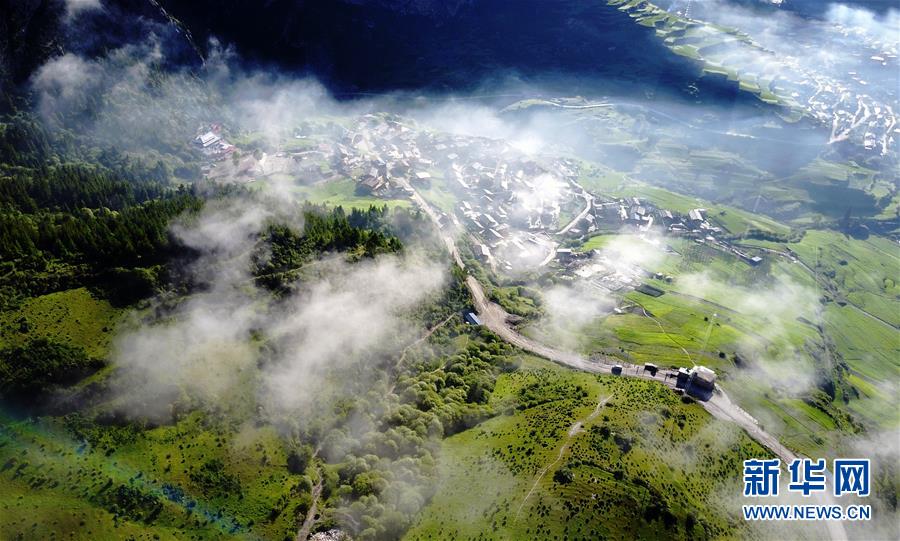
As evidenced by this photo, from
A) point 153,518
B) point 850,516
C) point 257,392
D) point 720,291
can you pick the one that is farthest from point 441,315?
point 720,291

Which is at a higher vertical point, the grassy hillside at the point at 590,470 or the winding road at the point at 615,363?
the grassy hillside at the point at 590,470

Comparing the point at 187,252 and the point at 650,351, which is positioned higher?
the point at 187,252

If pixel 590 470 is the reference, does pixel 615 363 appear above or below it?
below

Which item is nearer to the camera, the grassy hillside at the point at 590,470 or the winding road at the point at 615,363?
the grassy hillside at the point at 590,470

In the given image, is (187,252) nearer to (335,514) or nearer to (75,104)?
(335,514)

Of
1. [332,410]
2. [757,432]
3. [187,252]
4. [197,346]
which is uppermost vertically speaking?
[187,252]

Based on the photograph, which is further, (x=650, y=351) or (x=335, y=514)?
(x=650, y=351)

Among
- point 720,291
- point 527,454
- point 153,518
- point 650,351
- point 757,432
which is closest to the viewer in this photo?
point 153,518

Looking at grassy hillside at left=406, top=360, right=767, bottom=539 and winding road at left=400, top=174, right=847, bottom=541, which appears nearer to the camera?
grassy hillside at left=406, top=360, right=767, bottom=539

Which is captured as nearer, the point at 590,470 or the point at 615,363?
the point at 590,470

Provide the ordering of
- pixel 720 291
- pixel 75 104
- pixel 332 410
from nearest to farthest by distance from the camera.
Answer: pixel 332 410, pixel 720 291, pixel 75 104

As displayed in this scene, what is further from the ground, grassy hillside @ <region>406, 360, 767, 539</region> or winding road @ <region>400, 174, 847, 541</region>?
grassy hillside @ <region>406, 360, 767, 539</region>
